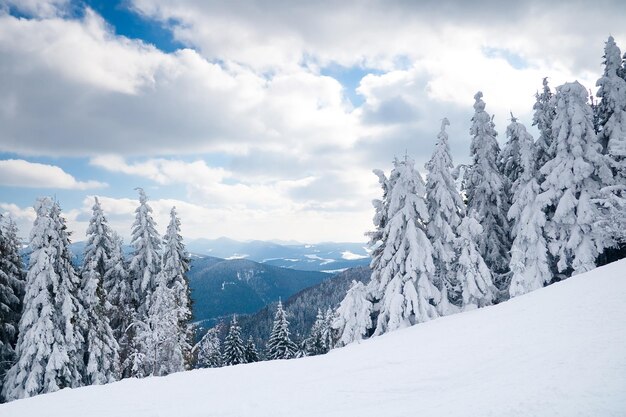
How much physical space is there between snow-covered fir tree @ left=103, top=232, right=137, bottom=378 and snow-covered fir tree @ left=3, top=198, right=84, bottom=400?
17.0ft

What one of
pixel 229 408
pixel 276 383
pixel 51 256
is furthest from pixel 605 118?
pixel 51 256

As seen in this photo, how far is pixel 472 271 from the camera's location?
66.9 feet

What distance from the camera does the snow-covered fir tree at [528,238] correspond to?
822 inches

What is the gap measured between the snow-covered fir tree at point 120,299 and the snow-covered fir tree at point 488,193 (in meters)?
25.8

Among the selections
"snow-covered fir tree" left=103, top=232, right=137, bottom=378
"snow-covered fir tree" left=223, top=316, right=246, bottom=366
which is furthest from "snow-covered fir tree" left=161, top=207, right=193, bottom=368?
"snow-covered fir tree" left=223, top=316, right=246, bottom=366

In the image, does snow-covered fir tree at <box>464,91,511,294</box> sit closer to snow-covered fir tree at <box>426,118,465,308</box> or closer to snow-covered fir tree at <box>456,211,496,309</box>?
snow-covered fir tree at <box>426,118,465,308</box>

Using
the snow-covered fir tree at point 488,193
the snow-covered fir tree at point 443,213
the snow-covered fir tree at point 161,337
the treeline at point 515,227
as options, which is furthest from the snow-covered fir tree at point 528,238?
the snow-covered fir tree at point 161,337

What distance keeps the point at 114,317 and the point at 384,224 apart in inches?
824

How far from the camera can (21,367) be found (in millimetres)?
18969

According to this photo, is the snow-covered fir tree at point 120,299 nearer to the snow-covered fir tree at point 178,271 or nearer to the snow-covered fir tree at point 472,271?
the snow-covered fir tree at point 178,271

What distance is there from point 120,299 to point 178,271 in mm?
4491

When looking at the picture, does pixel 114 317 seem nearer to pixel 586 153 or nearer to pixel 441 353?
pixel 441 353

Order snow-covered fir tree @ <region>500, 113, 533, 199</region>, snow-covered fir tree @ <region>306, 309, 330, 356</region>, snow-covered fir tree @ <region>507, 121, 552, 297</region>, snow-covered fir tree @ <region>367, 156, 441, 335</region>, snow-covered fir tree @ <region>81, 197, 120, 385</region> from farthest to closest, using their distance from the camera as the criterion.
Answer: snow-covered fir tree @ <region>306, 309, 330, 356</region> → snow-covered fir tree @ <region>500, 113, 533, 199</region> → snow-covered fir tree @ <region>81, 197, 120, 385</region> → snow-covered fir tree @ <region>507, 121, 552, 297</region> → snow-covered fir tree @ <region>367, 156, 441, 335</region>

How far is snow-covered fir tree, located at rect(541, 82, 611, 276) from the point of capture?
19.9m
